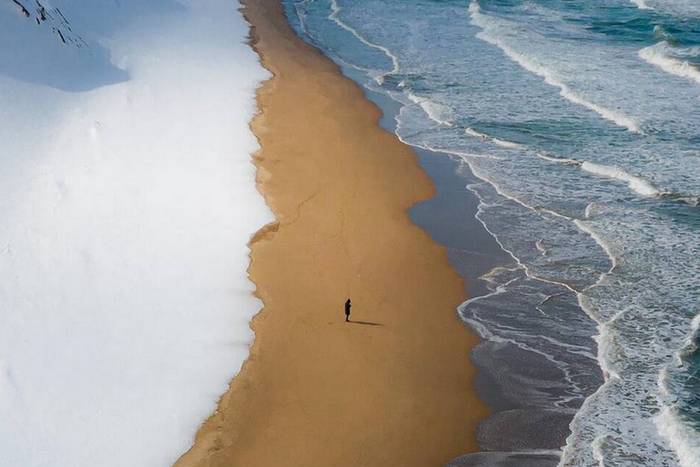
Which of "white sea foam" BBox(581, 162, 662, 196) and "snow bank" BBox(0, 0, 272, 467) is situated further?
"white sea foam" BBox(581, 162, 662, 196)

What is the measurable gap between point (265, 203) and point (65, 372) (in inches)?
206

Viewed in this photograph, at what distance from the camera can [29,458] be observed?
26.6 ft

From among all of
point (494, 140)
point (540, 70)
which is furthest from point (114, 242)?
point (540, 70)

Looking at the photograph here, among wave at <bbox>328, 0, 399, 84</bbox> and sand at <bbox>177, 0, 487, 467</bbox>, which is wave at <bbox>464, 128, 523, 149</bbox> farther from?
wave at <bbox>328, 0, 399, 84</bbox>

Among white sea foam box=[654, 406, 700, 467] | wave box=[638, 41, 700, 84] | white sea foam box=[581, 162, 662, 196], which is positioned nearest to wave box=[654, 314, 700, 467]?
white sea foam box=[654, 406, 700, 467]

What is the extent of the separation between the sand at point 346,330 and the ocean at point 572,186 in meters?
0.50

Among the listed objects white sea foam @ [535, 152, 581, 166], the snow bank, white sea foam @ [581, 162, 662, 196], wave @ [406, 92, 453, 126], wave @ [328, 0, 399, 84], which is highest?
white sea foam @ [581, 162, 662, 196]

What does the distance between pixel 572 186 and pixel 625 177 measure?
42.3 inches

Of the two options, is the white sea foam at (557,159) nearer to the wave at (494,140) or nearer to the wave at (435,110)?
A: the wave at (494,140)

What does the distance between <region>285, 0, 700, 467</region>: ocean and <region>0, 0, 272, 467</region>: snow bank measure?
3321mm

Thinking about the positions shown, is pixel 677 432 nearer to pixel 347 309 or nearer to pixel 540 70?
pixel 347 309

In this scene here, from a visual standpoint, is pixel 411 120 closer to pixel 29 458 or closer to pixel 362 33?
pixel 362 33

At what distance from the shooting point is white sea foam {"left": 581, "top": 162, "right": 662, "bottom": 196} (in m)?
14.6

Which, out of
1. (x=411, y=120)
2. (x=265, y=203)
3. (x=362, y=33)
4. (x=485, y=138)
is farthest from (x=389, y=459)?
(x=362, y=33)
